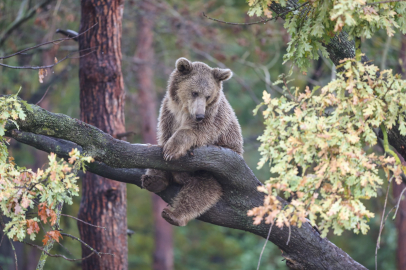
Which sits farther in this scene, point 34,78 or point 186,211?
point 34,78

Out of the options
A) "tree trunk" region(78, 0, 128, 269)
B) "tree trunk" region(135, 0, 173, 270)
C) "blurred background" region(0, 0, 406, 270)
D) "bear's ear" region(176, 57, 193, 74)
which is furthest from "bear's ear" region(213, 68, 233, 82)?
"tree trunk" region(135, 0, 173, 270)

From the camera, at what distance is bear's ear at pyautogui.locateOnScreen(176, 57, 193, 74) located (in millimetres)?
5078

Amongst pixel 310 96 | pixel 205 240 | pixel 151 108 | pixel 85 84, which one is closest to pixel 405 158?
pixel 310 96

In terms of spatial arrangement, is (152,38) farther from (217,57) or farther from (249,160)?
(249,160)

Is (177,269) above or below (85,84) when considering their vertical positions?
below

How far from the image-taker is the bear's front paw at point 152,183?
4.70 meters

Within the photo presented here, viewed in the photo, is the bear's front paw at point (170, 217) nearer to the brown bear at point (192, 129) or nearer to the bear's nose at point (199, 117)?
the brown bear at point (192, 129)

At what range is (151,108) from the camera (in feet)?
43.6

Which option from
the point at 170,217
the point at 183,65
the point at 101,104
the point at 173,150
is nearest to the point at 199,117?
the point at 173,150

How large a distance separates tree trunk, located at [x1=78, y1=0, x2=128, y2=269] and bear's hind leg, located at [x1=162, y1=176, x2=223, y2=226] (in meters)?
1.72

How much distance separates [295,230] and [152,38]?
10.3 m

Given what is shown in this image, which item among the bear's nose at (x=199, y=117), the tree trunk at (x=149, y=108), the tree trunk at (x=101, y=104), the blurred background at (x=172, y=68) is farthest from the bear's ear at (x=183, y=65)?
the tree trunk at (x=149, y=108)

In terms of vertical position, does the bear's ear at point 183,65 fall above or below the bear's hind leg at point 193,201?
above

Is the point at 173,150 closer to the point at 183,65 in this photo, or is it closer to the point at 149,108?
the point at 183,65
